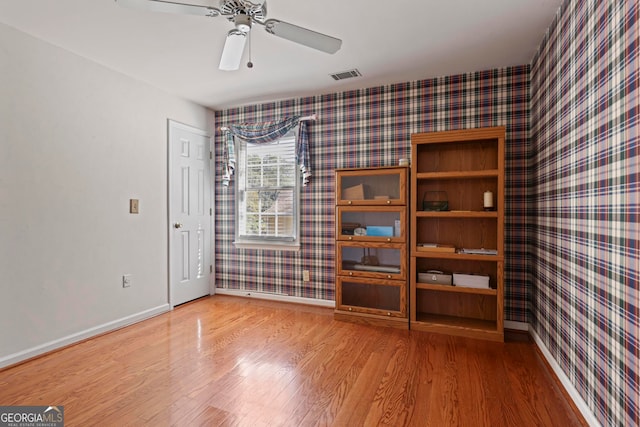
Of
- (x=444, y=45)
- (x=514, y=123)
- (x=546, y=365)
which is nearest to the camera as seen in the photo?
(x=546, y=365)

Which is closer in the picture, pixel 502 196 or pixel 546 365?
pixel 546 365

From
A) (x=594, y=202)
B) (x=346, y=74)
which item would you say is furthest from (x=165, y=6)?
(x=594, y=202)

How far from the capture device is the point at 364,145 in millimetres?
3619

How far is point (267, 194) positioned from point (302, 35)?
2.34 meters

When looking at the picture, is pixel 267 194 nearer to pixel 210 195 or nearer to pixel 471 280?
pixel 210 195

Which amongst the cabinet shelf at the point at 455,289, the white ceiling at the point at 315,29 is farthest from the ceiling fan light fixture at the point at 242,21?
the cabinet shelf at the point at 455,289

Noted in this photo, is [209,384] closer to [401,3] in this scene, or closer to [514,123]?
[401,3]

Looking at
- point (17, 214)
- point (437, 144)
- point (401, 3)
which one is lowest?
point (17, 214)

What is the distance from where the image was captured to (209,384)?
2109 millimetres

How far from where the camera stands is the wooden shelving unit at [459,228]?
2.85 meters

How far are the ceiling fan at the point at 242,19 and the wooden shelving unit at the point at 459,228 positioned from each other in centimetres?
143

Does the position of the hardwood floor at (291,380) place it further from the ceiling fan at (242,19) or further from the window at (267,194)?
the ceiling fan at (242,19)

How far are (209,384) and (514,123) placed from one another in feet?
10.8

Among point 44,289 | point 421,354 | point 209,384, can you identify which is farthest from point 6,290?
point 421,354
